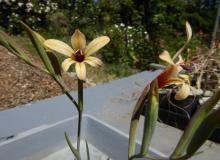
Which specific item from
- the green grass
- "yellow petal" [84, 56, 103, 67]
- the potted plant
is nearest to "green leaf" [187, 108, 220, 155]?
"yellow petal" [84, 56, 103, 67]

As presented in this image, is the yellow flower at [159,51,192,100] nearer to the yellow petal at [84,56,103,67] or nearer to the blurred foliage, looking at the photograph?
the yellow petal at [84,56,103,67]

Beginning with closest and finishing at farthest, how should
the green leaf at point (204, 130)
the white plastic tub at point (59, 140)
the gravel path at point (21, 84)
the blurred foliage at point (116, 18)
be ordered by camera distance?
1. the green leaf at point (204, 130)
2. the white plastic tub at point (59, 140)
3. the gravel path at point (21, 84)
4. the blurred foliage at point (116, 18)

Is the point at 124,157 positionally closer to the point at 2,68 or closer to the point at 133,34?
the point at 2,68

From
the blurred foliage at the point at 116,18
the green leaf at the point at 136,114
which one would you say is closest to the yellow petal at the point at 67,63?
the green leaf at the point at 136,114

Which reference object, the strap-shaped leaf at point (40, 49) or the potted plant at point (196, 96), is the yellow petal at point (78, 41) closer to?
the strap-shaped leaf at point (40, 49)

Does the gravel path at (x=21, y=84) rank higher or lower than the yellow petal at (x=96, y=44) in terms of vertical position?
lower

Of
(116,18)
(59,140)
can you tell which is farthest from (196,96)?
(116,18)

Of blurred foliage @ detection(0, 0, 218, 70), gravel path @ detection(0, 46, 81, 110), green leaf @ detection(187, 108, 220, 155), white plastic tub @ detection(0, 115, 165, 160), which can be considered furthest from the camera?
blurred foliage @ detection(0, 0, 218, 70)

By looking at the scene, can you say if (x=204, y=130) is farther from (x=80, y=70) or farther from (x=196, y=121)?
(x=80, y=70)
